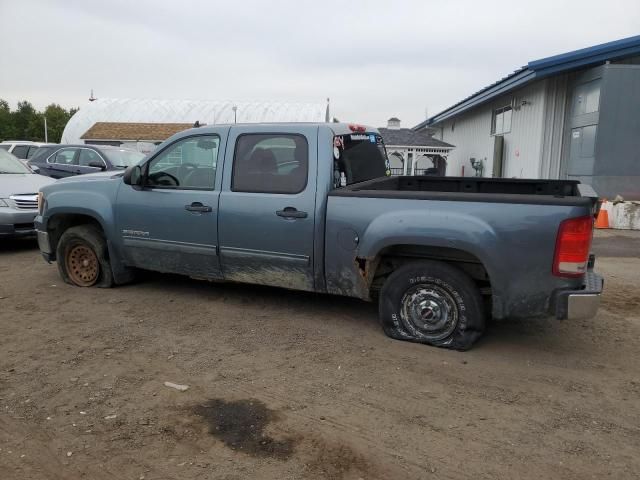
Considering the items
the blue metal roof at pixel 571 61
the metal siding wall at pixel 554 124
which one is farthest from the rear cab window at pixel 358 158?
the metal siding wall at pixel 554 124

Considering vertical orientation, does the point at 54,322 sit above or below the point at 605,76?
below

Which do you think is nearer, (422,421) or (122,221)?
(422,421)

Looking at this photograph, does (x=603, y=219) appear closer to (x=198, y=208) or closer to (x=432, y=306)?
(x=432, y=306)

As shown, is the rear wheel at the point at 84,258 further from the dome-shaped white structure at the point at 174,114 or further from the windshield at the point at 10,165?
the dome-shaped white structure at the point at 174,114

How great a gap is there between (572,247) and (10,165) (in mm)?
9461

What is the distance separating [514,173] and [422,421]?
561 inches

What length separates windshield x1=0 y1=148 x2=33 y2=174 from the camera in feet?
30.3

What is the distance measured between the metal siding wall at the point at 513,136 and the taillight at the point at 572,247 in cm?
1136

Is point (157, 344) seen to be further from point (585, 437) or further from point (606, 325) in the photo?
point (606, 325)

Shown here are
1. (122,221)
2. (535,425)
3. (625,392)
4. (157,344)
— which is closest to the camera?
(535,425)

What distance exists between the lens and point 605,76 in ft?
37.8

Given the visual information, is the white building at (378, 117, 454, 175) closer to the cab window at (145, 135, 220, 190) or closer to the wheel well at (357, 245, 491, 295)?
the cab window at (145, 135, 220, 190)

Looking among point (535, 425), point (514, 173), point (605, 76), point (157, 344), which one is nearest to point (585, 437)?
point (535, 425)

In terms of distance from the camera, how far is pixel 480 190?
5586 millimetres
